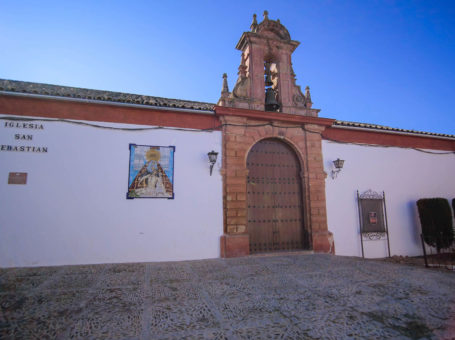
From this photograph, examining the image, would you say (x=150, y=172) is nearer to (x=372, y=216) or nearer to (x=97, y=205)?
(x=97, y=205)

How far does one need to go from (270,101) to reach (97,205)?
509 centimetres

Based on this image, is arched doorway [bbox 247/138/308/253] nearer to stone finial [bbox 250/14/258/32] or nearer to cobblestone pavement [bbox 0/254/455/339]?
cobblestone pavement [bbox 0/254/455/339]

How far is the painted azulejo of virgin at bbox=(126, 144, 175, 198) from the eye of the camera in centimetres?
575

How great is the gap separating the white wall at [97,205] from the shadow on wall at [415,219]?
235 inches

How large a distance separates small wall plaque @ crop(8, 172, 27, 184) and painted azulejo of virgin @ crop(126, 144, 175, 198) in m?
2.03

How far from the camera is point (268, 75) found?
754 centimetres

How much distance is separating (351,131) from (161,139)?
5.56 metres

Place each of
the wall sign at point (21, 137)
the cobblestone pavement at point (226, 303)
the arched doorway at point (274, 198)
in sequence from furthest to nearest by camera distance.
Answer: the arched doorway at point (274, 198), the wall sign at point (21, 137), the cobblestone pavement at point (226, 303)

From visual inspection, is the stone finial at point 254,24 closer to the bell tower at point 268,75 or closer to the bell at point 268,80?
the bell tower at point 268,75

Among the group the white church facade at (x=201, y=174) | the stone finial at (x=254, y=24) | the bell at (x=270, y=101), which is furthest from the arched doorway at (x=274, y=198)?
the stone finial at (x=254, y=24)

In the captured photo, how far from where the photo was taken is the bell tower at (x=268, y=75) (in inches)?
274

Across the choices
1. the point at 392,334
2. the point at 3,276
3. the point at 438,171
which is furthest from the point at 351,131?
the point at 3,276

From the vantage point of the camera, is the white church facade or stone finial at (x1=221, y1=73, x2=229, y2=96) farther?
stone finial at (x1=221, y1=73, x2=229, y2=96)

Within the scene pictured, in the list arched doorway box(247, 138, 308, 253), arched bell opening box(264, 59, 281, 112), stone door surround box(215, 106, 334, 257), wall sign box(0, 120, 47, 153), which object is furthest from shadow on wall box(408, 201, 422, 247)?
wall sign box(0, 120, 47, 153)
